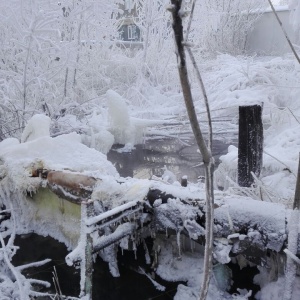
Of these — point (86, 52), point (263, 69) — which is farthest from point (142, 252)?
point (86, 52)

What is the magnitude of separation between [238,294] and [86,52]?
10.9 meters

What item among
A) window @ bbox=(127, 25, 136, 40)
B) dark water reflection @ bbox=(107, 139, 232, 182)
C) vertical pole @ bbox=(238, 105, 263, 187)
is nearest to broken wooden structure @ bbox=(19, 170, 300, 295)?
vertical pole @ bbox=(238, 105, 263, 187)

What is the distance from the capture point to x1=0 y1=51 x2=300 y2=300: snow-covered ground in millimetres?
4184

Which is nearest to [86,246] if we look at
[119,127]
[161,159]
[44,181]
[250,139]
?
[44,181]

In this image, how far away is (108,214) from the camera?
3.30 metres

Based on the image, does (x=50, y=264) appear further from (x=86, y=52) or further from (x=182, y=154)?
(x=86, y=52)

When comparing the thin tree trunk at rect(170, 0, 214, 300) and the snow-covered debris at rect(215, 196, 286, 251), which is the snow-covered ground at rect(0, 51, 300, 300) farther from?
the thin tree trunk at rect(170, 0, 214, 300)

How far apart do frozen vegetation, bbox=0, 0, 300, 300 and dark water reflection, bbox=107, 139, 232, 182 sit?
0.37 m

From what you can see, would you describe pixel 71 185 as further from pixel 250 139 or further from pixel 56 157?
pixel 250 139

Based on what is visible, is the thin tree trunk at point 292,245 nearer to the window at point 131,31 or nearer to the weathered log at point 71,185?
the weathered log at point 71,185

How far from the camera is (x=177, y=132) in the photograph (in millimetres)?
10766

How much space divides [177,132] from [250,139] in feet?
19.9

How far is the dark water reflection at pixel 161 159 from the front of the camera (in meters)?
7.86

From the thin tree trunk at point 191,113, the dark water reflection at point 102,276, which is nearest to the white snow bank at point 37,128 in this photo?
the dark water reflection at point 102,276
